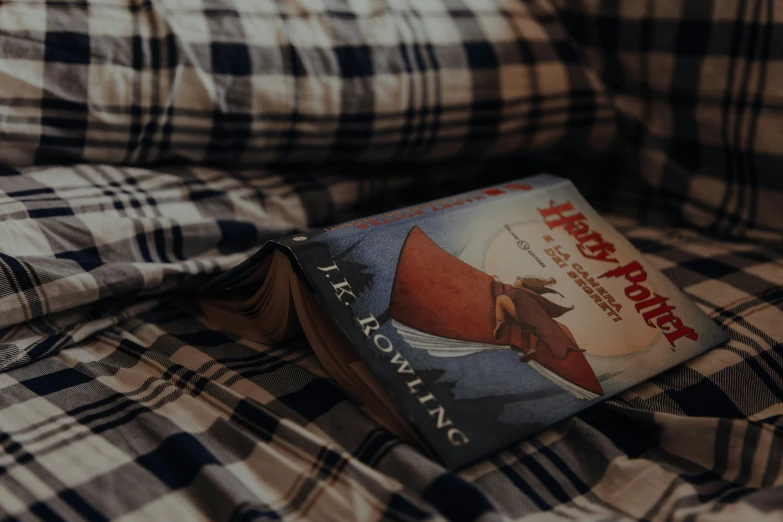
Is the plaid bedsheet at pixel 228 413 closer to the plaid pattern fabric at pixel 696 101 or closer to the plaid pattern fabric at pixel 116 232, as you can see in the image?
the plaid pattern fabric at pixel 116 232

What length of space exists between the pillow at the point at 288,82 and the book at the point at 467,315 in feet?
0.58

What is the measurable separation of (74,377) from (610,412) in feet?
1.66

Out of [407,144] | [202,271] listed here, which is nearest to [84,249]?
[202,271]

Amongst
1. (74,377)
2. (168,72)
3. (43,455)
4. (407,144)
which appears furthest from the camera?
(407,144)

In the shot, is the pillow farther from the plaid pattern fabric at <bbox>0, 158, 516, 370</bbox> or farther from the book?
the book

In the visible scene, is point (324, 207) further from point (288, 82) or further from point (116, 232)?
point (116, 232)

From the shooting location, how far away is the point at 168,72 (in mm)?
826

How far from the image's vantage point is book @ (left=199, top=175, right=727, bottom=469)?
65 cm

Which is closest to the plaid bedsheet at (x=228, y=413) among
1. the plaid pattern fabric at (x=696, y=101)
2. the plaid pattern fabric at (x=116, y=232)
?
the plaid pattern fabric at (x=116, y=232)

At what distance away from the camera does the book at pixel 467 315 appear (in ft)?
2.12

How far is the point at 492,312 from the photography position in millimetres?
718

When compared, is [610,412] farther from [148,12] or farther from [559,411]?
[148,12]

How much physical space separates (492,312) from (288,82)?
374mm

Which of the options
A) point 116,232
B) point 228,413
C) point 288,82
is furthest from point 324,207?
point 228,413
